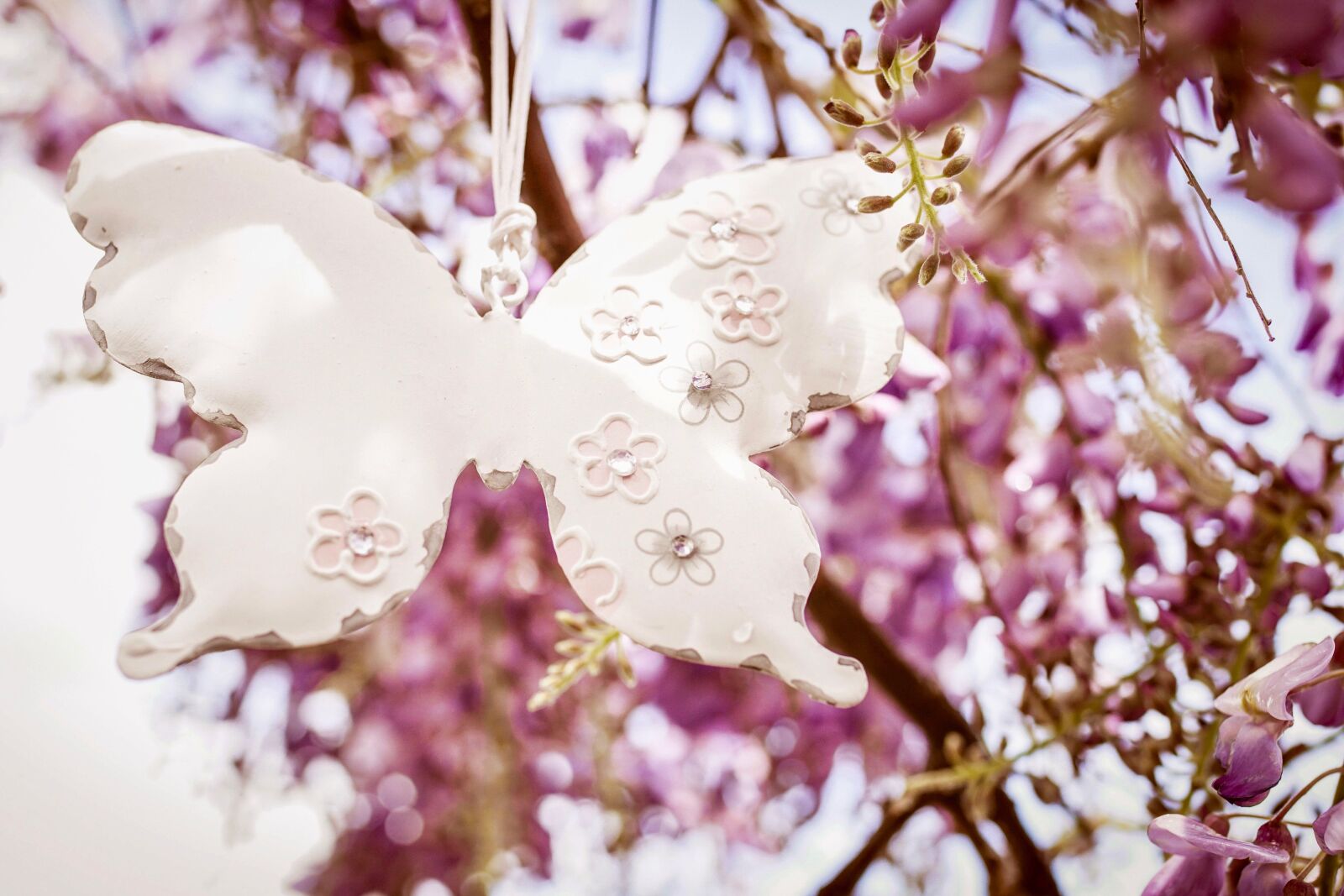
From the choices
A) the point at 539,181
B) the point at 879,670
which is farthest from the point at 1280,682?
the point at 539,181

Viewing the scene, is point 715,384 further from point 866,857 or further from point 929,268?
point 866,857

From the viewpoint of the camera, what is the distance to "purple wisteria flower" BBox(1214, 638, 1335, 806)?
335 millimetres

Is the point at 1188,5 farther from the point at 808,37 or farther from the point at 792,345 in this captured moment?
the point at 808,37

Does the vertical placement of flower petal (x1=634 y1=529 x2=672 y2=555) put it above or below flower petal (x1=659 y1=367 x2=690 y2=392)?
below

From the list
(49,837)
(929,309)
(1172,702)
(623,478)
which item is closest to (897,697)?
(1172,702)

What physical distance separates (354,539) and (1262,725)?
35 centimetres

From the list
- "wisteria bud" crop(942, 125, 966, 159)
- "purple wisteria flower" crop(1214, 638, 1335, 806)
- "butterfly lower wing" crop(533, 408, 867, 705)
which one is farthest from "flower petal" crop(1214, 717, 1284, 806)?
"wisteria bud" crop(942, 125, 966, 159)

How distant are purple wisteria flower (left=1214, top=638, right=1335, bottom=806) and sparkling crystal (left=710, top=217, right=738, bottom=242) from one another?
279 millimetres

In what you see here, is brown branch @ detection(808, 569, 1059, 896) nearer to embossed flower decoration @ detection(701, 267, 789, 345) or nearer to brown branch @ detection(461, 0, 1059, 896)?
brown branch @ detection(461, 0, 1059, 896)

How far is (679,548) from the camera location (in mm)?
322

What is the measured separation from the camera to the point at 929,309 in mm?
625

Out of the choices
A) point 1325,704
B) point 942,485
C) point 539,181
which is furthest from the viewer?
point 942,485

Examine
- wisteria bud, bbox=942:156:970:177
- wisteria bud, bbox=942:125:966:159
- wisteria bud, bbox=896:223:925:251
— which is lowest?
wisteria bud, bbox=896:223:925:251

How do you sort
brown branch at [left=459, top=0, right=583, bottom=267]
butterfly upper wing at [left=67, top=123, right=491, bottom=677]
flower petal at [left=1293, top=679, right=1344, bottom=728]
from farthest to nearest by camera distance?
brown branch at [left=459, top=0, right=583, bottom=267], flower petal at [left=1293, top=679, right=1344, bottom=728], butterfly upper wing at [left=67, top=123, right=491, bottom=677]
